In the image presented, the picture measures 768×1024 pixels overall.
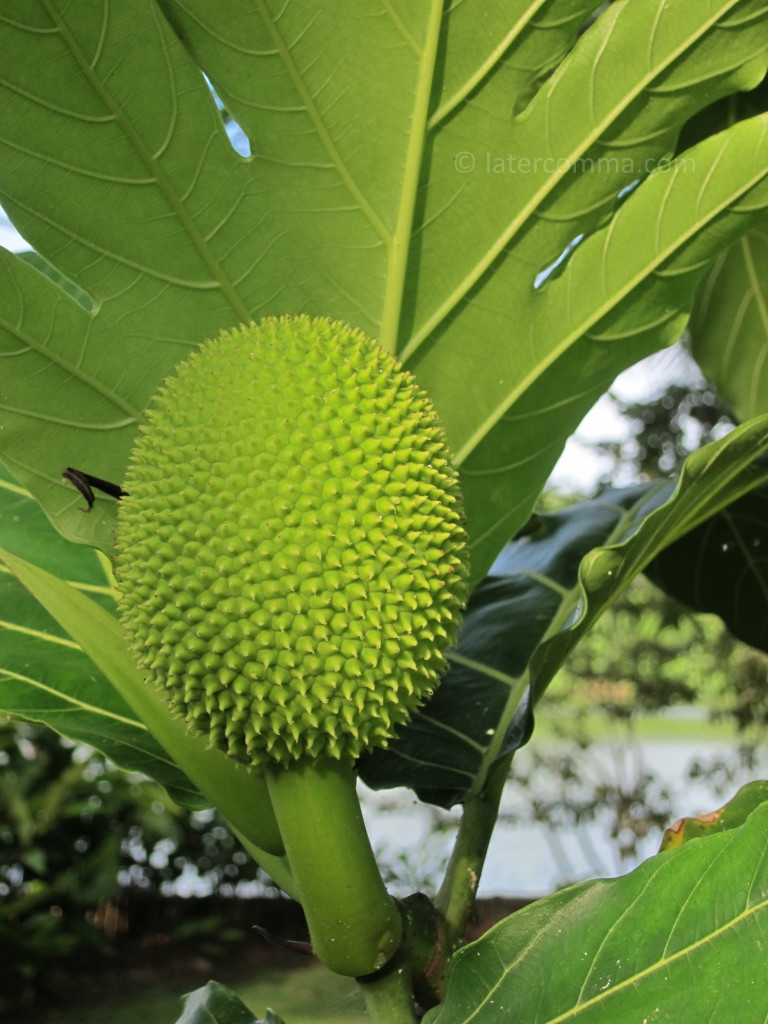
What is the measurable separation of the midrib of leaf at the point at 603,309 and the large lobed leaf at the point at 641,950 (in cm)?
28

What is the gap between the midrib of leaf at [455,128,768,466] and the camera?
57cm

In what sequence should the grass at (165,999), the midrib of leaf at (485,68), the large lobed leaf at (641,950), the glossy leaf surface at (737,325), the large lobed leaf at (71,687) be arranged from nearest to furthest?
the large lobed leaf at (641,950), the midrib of leaf at (485,68), the large lobed leaf at (71,687), the glossy leaf surface at (737,325), the grass at (165,999)

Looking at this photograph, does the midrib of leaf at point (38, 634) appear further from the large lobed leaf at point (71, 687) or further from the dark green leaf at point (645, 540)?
the dark green leaf at point (645, 540)

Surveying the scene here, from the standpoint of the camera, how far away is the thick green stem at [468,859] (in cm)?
57

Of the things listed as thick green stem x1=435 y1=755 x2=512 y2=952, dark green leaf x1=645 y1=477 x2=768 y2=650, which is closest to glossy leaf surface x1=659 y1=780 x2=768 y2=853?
thick green stem x1=435 y1=755 x2=512 y2=952

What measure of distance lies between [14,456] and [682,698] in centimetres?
492

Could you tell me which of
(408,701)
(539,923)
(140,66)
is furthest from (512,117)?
(539,923)

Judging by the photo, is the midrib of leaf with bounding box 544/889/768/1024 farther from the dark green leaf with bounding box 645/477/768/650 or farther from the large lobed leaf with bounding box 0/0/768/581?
the dark green leaf with bounding box 645/477/768/650

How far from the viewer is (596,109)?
1.86 feet

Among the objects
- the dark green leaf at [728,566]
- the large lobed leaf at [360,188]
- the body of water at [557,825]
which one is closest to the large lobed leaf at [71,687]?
the large lobed leaf at [360,188]

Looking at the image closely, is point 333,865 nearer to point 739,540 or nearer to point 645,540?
point 645,540

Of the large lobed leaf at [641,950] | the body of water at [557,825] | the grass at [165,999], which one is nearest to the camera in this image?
the large lobed leaf at [641,950]

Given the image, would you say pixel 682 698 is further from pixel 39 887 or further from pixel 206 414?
pixel 206 414

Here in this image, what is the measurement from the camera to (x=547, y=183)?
0.58 meters
